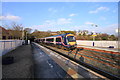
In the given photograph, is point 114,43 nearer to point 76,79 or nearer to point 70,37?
point 70,37

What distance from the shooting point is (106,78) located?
395 centimetres

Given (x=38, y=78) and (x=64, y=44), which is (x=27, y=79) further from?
(x=64, y=44)

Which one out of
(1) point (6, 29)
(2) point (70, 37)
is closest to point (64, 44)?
(2) point (70, 37)

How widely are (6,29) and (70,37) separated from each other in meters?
36.2

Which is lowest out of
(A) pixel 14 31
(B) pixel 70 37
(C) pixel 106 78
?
(C) pixel 106 78

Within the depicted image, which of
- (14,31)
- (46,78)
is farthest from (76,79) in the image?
(14,31)

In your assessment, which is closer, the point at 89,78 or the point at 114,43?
the point at 89,78

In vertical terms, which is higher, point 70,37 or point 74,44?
point 70,37

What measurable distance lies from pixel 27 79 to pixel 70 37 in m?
10.8

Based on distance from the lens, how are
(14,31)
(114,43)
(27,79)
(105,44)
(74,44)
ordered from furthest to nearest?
(14,31)
(105,44)
(114,43)
(74,44)
(27,79)

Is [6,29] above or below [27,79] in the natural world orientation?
above

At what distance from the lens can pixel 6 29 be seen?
122ft

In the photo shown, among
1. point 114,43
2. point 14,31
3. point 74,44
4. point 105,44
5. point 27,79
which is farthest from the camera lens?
point 14,31

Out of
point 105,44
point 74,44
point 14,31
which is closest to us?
point 74,44
